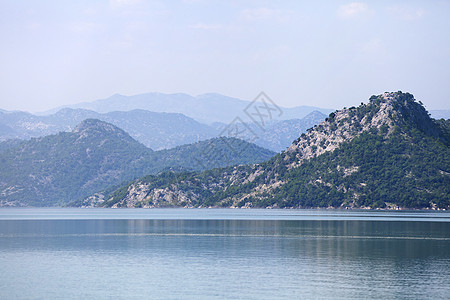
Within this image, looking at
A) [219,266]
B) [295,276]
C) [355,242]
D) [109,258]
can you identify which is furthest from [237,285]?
[355,242]

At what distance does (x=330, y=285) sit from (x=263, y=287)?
7.66 metres

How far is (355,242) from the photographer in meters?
119

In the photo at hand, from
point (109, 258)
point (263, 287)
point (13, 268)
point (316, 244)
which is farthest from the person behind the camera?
point (316, 244)

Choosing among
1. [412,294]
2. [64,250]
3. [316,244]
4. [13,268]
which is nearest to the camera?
[412,294]

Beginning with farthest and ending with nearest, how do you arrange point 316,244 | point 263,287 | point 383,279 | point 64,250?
point 316,244 < point 64,250 < point 383,279 < point 263,287

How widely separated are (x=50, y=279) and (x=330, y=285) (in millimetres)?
33514

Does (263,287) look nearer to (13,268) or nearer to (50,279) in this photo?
(50,279)

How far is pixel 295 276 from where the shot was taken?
75.7 m

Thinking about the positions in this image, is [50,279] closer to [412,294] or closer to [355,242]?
[412,294]

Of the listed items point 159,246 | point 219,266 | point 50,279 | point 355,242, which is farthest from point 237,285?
point 355,242

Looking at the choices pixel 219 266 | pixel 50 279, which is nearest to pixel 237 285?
pixel 219 266

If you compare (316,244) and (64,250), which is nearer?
(64,250)

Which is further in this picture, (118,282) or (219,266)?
(219,266)

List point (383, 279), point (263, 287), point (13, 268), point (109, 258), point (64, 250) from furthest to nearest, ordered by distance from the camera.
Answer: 1. point (64, 250)
2. point (109, 258)
3. point (13, 268)
4. point (383, 279)
5. point (263, 287)
